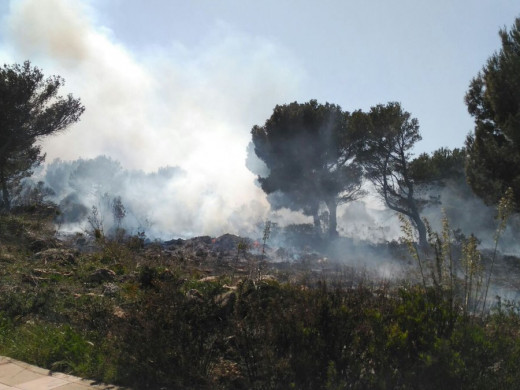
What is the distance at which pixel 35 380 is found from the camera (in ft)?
13.5

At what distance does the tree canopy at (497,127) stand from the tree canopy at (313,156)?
45.7ft

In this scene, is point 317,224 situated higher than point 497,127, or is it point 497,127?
point 497,127

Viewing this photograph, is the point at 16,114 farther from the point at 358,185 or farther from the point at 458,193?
the point at 458,193

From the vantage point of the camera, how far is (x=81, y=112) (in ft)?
69.2

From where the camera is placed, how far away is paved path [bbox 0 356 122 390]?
3908 millimetres

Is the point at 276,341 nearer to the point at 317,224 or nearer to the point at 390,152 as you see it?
the point at 390,152

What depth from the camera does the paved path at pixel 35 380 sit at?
3.91m

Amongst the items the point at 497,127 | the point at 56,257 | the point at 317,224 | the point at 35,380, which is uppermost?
the point at 497,127

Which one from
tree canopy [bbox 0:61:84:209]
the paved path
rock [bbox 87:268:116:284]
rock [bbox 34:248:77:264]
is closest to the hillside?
the paved path

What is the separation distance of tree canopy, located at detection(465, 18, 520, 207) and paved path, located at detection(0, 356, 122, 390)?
1149 centimetres

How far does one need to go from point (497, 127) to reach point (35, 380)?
13665mm

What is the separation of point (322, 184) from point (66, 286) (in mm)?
23536

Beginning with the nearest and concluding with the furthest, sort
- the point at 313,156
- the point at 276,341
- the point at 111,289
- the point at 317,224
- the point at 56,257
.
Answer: the point at 276,341, the point at 111,289, the point at 56,257, the point at 313,156, the point at 317,224

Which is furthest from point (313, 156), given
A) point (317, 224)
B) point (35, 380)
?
point (35, 380)
